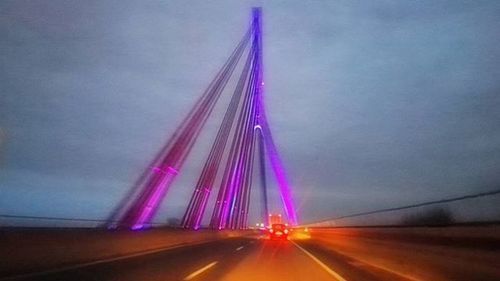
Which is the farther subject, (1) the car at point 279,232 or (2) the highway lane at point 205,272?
(1) the car at point 279,232

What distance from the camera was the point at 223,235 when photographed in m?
54.9

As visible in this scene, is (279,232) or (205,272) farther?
(279,232)

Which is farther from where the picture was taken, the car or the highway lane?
the car

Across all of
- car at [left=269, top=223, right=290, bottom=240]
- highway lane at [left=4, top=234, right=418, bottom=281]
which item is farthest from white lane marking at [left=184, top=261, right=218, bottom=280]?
car at [left=269, top=223, right=290, bottom=240]

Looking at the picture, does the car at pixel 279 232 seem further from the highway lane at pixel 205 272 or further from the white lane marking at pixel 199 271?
the white lane marking at pixel 199 271

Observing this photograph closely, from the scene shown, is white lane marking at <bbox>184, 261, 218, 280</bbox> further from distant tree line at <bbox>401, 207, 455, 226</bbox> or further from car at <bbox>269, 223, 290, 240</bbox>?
car at <bbox>269, 223, 290, 240</bbox>

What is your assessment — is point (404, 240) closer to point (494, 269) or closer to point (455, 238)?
point (455, 238)

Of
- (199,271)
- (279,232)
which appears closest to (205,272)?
(199,271)

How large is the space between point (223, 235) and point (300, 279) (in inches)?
1613

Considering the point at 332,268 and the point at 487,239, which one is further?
the point at 332,268

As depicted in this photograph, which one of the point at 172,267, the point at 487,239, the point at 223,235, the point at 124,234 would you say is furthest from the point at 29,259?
the point at 223,235

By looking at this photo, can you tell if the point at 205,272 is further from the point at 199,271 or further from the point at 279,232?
the point at 279,232

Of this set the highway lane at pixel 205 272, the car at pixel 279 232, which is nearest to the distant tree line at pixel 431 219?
the highway lane at pixel 205 272

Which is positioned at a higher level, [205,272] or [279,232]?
[279,232]
